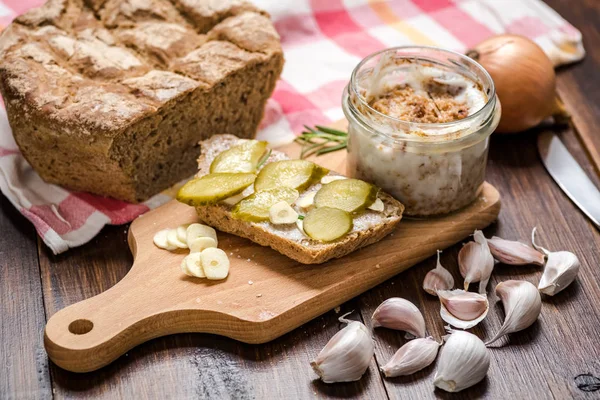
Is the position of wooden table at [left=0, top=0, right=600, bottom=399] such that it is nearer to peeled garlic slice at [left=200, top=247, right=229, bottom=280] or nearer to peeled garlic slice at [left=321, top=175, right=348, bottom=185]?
peeled garlic slice at [left=200, top=247, right=229, bottom=280]

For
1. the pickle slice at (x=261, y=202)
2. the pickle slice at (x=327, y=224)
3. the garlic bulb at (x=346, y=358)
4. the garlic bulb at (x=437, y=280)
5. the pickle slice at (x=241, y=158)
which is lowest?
the garlic bulb at (x=437, y=280)

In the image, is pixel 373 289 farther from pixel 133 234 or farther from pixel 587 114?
pixel 587 114

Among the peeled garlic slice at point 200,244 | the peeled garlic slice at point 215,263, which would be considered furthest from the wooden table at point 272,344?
the peeled garlic slice at point 200,244

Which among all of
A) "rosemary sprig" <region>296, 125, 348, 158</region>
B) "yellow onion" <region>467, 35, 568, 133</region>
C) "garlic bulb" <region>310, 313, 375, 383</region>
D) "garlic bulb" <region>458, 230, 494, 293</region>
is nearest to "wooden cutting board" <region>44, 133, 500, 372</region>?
"garlic bulb" <region>458, 230, 494, 293</region>

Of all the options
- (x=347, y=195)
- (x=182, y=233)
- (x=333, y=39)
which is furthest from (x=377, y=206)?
(x=333, y=39)

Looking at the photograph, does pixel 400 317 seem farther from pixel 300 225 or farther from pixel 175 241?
pixel 175 241

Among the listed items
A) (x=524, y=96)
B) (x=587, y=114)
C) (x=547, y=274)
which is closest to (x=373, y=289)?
(x=547, y=274)

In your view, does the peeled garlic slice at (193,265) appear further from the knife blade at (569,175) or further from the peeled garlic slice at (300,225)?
the knife blade at (569,175)
